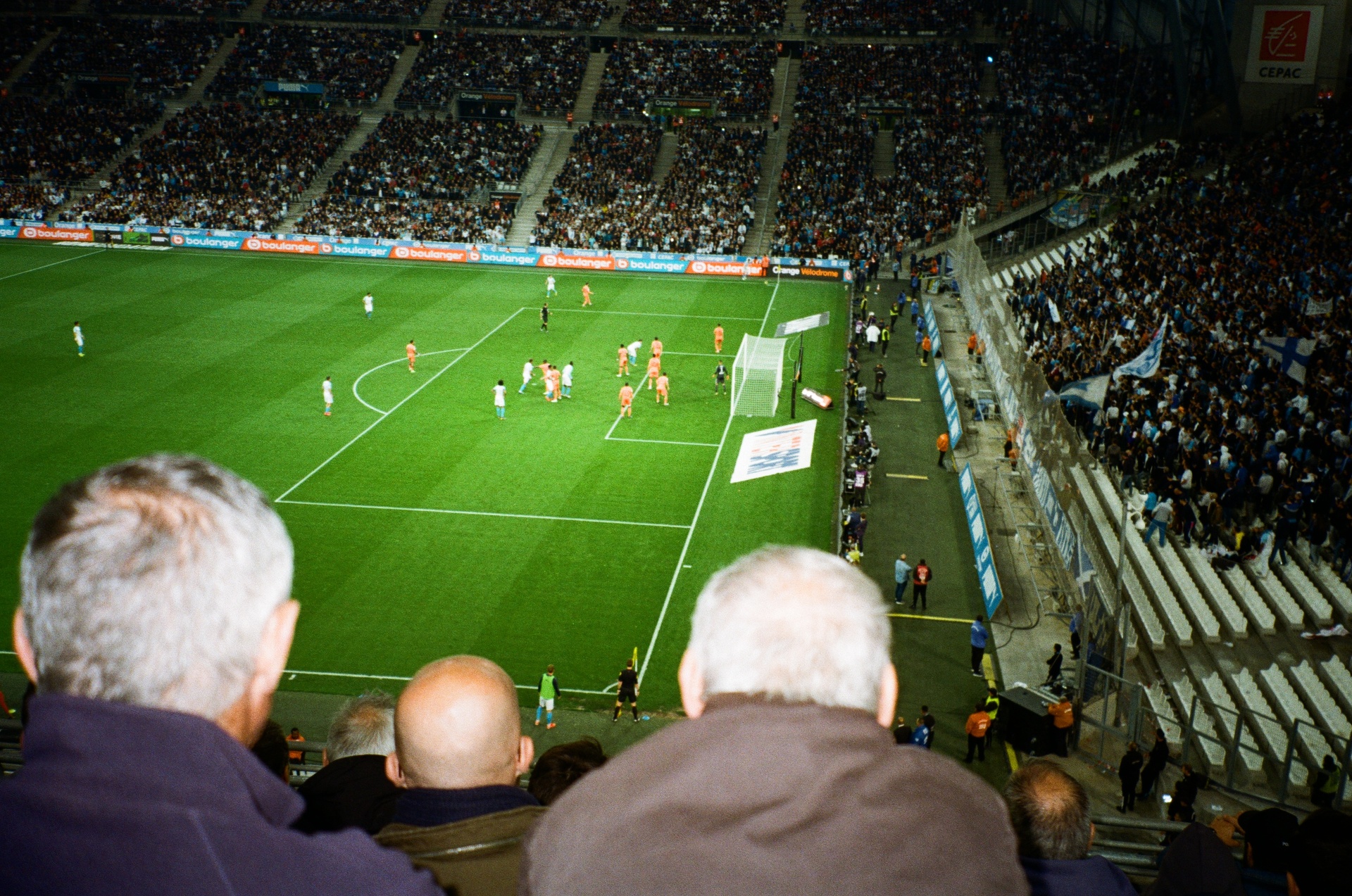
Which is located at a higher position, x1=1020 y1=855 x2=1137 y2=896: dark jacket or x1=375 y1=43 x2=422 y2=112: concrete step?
x1=375 y1=43 x2=422 y2=112: concrete step

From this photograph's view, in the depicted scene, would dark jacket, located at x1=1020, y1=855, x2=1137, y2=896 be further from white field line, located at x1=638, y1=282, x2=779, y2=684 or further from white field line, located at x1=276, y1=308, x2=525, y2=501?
white field line, located at x1=276, y1=308, x2=525, y2=501

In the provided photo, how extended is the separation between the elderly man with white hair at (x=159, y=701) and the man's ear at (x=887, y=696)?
3.10ft

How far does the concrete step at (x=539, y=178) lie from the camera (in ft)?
187

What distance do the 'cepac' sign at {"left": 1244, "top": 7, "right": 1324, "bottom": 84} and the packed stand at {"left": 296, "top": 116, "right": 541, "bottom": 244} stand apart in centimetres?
3697

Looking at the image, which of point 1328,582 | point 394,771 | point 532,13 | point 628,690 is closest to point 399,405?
point 628,690

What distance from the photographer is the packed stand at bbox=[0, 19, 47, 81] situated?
70938 mm

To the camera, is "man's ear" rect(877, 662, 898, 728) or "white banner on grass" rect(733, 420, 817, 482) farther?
"white banner on grass" rect(733, 420, 817, 482)

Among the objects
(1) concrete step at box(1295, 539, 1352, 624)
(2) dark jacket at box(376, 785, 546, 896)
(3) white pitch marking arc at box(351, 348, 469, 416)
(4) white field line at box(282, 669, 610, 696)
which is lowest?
(4) white field line at box(282, 669, 610, 696)

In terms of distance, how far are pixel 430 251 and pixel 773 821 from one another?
54014 mm

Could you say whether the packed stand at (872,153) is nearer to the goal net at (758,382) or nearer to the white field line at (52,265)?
the white field line at (52,265)

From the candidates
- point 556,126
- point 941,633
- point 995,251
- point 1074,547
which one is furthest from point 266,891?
point 556,126

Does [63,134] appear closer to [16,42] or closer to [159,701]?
[16,42]

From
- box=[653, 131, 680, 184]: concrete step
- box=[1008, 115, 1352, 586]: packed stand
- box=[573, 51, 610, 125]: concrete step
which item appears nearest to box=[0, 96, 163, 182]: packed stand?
box=[573, 51, 610, 125]: concrete step

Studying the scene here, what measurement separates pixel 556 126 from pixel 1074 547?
55.5m
